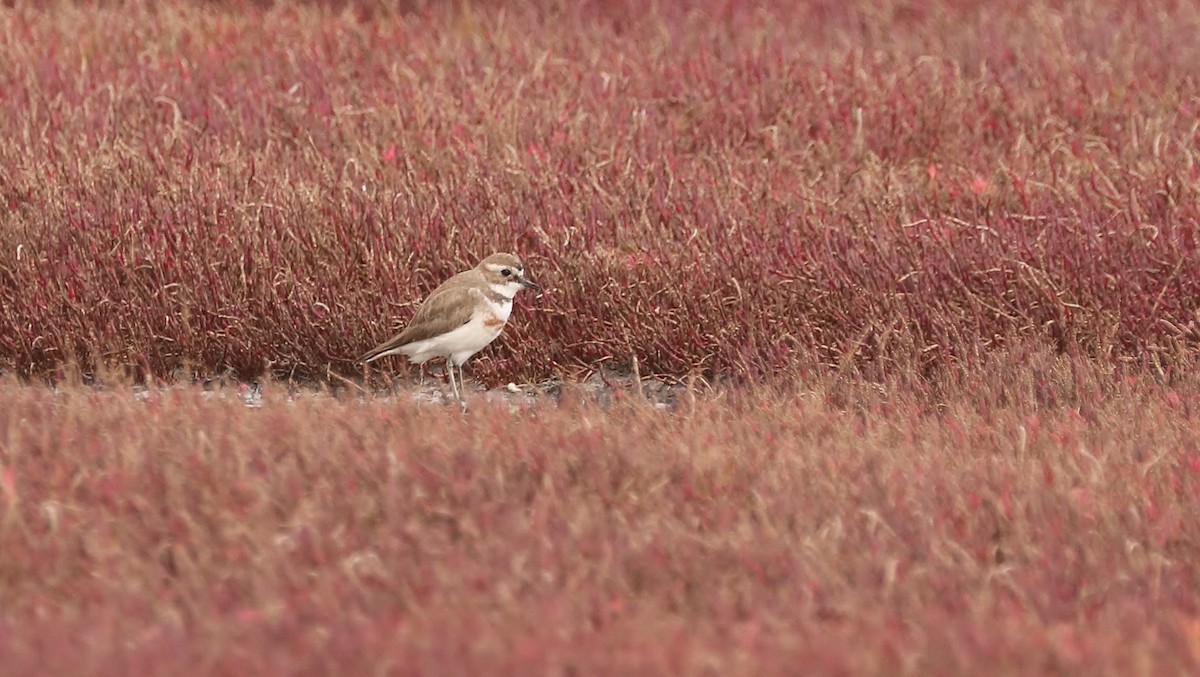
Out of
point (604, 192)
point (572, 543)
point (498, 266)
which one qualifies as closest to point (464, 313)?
point (498, 266)

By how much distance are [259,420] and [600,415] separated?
3.46 ft

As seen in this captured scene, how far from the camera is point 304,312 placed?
770cm

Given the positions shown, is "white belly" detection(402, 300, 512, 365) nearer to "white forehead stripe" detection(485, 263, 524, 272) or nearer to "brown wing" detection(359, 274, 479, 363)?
"brown wing" detection(359, 274, 479, 363)

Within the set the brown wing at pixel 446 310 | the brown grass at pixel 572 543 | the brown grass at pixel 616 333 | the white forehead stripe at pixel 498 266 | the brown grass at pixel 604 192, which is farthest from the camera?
the brown grass at pixel 604 192

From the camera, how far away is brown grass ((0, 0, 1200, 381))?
7.49 m

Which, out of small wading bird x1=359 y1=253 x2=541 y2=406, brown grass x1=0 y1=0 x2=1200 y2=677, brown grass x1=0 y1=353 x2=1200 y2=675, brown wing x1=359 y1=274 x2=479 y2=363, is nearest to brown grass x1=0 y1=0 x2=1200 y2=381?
brown grass x1=0 y1=0 x2=1200 y2=677

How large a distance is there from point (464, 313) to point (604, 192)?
1.92 meters

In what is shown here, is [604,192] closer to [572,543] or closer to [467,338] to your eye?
[467,338]

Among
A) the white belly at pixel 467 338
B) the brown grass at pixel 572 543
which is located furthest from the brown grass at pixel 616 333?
the white belly at pixel 467 338

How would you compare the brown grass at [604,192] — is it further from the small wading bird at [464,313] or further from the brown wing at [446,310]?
the brown wing at [446,310]

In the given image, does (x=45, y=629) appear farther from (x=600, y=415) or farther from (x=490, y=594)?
(x=600, y=415)

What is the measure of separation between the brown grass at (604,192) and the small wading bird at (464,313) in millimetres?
913

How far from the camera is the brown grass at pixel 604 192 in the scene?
749 centimetres

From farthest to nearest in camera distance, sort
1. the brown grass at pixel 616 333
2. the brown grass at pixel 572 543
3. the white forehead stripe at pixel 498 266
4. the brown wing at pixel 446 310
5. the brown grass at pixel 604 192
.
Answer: the brown grass at pixel 604 192, the white forehead stripe at pixel 498 266, the brown wing at pixel 446 310, the brown grass at pixel 616 333, the brown grass at pixel 572 543
